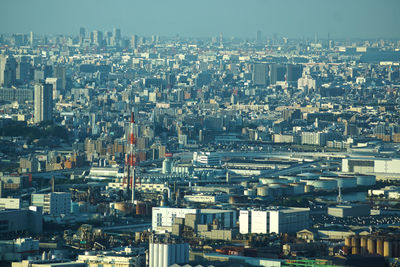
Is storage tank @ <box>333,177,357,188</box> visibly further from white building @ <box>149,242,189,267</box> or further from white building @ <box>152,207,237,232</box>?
white building @ <box>149,242,189,267</box>

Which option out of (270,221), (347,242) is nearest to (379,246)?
(347,242)

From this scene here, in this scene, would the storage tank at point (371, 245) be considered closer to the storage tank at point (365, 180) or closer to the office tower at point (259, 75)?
the storage tank at point (365, 180)

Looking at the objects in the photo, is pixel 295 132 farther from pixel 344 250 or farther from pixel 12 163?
pixel 344 250

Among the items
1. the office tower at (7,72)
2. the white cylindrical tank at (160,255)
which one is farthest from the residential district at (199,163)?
the office tower at (7,72)

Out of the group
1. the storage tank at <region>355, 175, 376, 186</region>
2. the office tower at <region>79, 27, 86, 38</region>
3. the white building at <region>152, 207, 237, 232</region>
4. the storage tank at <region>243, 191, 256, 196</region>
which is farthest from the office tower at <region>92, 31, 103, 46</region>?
the white building at <region>152, 207, 237, 232</region>

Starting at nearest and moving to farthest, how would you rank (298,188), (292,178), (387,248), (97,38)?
(387,248), (298,188), (292,178), (97,38)

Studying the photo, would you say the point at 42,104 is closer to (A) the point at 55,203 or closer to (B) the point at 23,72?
(B) the point at 23,72
